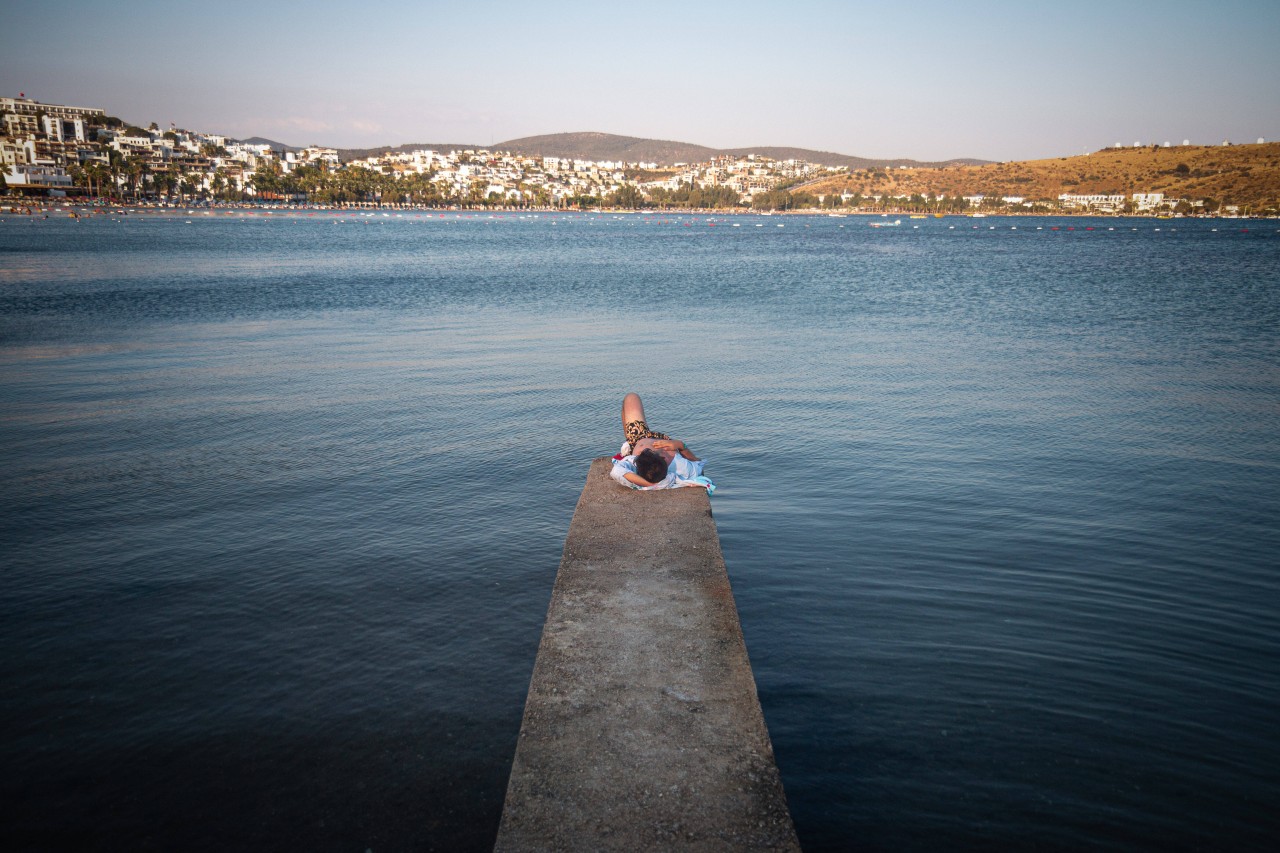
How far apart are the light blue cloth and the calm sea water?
696mm

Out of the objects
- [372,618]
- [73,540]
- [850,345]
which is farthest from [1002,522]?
[850,345]

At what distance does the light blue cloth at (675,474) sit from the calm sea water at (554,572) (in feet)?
2.28

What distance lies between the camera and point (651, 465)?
9.02 metres

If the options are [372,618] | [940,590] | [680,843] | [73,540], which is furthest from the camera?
[73,540]

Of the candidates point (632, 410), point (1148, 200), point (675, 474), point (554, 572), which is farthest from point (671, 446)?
point (1148, 200)

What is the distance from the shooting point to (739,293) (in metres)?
38.2

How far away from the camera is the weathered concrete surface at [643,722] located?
397 cm

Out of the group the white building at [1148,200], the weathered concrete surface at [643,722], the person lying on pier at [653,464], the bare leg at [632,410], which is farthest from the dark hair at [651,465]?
the white building at [1148,200]

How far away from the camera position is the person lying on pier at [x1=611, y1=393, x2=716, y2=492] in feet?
29.6

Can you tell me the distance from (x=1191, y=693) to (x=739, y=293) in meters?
33.3

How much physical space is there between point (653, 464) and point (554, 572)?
5.86ft

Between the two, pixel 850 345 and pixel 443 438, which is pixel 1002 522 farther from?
pixel 850 345

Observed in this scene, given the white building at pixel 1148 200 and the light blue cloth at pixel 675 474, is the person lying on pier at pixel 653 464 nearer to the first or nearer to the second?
the light blue cloth at pixel 675 474

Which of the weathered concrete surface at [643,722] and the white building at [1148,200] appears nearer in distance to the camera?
the weathered concrete surface at [643,722]
